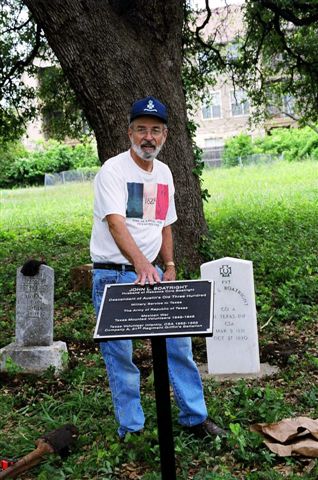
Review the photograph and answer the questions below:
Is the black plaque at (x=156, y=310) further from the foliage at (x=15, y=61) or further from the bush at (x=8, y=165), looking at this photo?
the bush at (x=8, y=165)

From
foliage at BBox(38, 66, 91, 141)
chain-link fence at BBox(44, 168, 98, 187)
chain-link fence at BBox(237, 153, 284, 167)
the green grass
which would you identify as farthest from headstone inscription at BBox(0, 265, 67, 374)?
chain-link fence at BBox(44, 168, 98, 187)

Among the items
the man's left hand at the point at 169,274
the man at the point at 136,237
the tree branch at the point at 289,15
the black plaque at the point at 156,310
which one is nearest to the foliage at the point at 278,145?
the tree branch at the point at 289,15

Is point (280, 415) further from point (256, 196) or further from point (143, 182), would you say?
point (256, 196)

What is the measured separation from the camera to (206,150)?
51125 millimetres

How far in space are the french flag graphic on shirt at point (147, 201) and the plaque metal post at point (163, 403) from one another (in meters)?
1.02

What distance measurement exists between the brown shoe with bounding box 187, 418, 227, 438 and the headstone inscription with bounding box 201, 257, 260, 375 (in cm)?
141

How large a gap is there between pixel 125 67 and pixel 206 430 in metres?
5.10

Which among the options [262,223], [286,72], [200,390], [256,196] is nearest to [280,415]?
[200,390]

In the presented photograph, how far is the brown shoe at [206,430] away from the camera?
4391mm

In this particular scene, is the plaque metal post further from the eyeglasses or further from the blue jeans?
the eyeglasses

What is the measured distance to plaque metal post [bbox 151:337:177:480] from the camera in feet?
11.0

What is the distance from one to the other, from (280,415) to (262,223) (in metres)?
9.61

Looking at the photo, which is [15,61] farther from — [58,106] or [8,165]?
[8,165]

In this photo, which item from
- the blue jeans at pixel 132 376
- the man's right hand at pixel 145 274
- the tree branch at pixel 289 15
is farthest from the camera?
the tree branch at pixel 289 15
